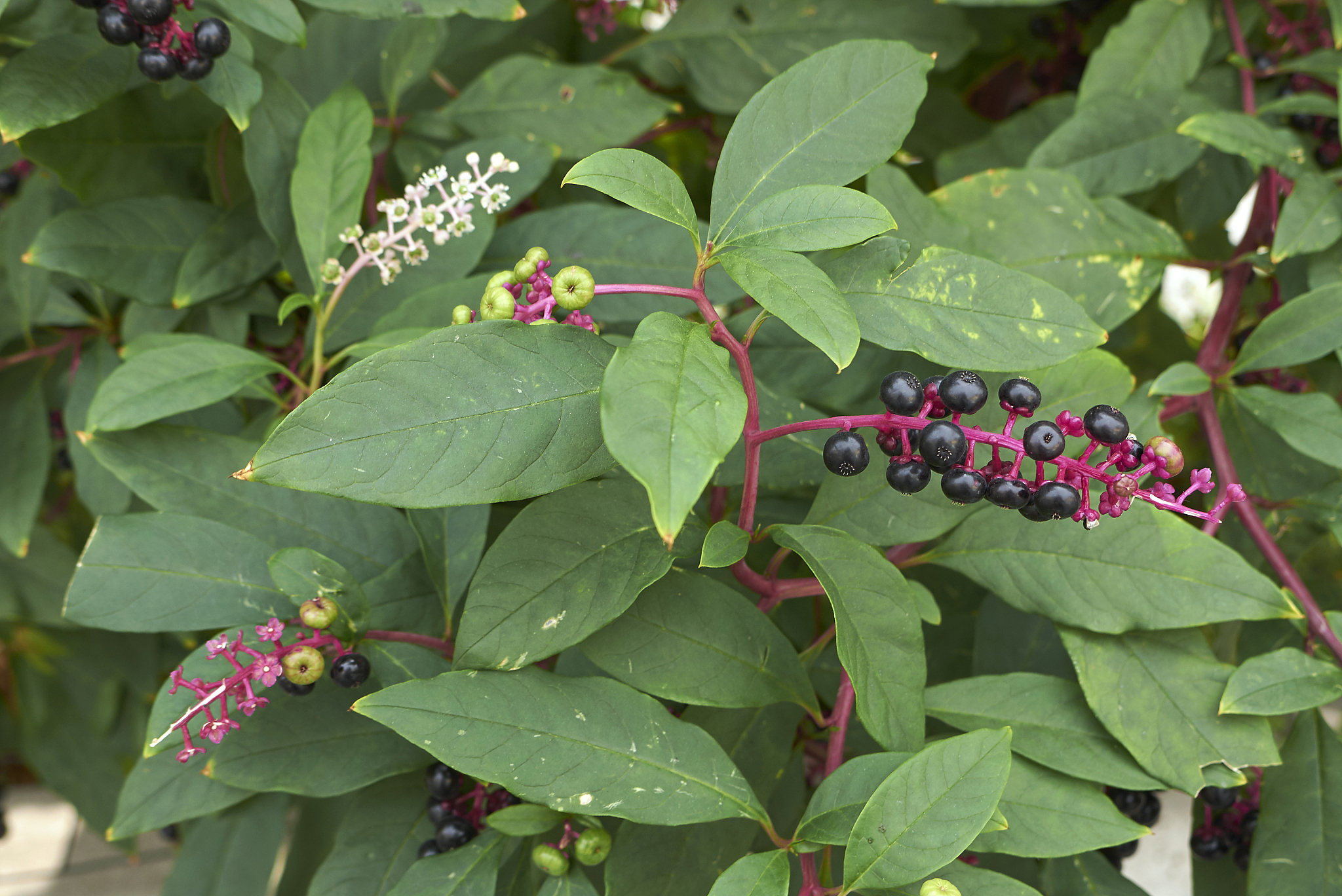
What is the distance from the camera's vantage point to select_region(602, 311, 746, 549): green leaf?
0.46 m

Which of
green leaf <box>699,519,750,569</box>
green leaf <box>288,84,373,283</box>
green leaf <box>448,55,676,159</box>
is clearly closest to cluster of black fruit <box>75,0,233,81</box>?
green leaf <box>288,84,373,283</box>

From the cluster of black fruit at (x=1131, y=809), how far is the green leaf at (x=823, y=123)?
0.71m

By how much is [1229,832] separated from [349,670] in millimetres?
917

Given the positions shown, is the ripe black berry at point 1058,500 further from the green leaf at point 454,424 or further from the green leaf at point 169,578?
the green leaf at point 169,578

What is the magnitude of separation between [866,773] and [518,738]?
10.2 inches

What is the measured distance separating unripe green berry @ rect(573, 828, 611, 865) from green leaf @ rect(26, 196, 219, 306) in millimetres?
751

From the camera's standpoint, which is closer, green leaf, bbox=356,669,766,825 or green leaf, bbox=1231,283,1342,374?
green leaf, bbox=356,669,766,825

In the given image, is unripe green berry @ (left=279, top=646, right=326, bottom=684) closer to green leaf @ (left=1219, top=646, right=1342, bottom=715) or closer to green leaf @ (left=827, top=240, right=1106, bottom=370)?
green leaf @ (left=827, top=240, right=1106, bottom=370)

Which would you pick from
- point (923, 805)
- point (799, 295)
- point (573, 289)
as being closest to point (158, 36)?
point (573, 289)

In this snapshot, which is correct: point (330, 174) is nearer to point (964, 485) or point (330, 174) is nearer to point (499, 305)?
point (499, 305)

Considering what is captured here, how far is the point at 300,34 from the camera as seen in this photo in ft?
2.77

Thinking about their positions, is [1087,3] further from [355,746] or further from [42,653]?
[42,653]

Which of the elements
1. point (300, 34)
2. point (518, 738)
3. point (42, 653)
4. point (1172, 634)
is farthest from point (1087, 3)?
point (42, 653)

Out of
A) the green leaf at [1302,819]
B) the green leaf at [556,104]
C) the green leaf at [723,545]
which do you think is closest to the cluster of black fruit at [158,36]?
the green leaf at [556,104]
